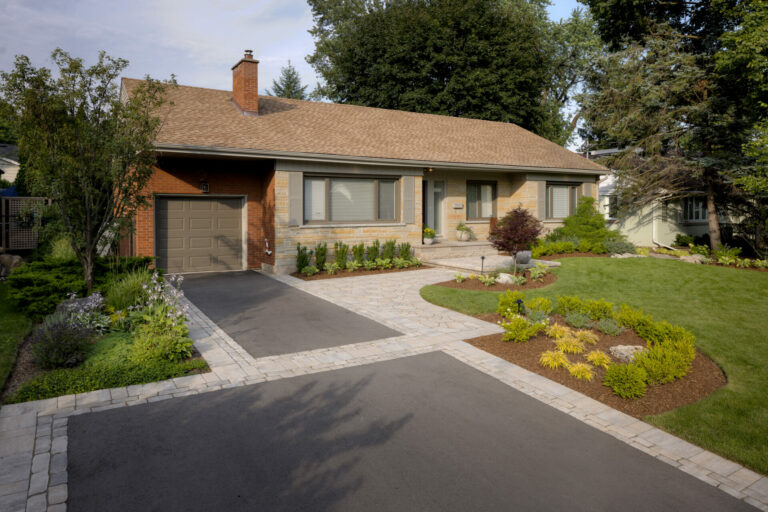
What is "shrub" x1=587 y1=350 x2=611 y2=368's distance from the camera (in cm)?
590

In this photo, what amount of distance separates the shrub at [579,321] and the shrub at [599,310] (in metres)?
0.14

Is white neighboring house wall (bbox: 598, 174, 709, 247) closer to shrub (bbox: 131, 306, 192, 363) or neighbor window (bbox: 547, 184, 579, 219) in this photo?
neighbor window (bbox: 547, 184, 579, 219)

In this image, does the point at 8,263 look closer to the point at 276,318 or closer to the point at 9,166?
the point at 276,318

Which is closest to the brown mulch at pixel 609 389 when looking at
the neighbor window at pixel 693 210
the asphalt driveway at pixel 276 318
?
the asphalt driveway at pixel 276 318

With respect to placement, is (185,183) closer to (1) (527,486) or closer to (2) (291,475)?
(2) (291,475)

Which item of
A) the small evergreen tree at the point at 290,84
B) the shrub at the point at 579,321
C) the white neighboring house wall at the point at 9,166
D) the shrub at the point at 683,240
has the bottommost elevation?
the shrub at the point at 579,321

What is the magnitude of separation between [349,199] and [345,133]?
103 inches

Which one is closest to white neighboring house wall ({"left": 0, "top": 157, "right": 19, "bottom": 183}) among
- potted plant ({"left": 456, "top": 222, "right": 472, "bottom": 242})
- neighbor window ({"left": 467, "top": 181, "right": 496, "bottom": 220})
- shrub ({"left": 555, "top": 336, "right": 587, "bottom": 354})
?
potted plant ({"left": 456, "top": 222, "right": 472, "bottom": 242})

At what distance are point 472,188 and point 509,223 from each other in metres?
7.92

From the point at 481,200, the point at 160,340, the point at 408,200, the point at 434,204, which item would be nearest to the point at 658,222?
the point at 481,200

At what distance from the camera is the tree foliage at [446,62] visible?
28.1 metres

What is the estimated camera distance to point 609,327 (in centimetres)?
725

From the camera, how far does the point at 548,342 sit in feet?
22.8

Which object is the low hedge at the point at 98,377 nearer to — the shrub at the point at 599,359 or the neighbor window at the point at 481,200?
the shrub at the point at 599,359
